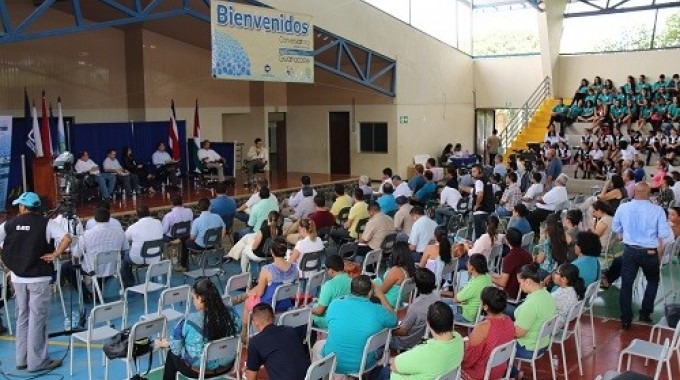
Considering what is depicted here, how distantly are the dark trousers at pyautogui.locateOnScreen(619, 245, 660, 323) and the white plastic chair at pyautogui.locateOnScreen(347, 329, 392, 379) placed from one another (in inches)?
139

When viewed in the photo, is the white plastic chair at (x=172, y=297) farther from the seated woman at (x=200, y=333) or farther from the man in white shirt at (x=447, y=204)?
the man in white shirt at (x=447, y=204)

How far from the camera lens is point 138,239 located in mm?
9188

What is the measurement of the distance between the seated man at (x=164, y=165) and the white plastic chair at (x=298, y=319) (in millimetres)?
12202

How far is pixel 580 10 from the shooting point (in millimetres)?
22328

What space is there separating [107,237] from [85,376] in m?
2.37

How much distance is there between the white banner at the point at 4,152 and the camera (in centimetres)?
1452

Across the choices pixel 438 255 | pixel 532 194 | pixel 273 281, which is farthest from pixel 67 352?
pixel 532 194

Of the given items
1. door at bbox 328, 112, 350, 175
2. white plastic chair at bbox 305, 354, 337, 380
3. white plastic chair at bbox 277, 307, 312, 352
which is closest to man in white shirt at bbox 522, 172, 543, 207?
white plastic chair at bbox 277, 307, 312, 352

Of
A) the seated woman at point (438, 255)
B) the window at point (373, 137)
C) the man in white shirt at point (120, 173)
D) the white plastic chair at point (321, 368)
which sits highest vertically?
the window at point (373, 137)

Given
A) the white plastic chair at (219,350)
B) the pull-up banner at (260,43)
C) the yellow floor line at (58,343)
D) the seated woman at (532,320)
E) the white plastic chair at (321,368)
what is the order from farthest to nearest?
the pull-up banner at (260,43), the yellow floor line at (58,343), the seated woman at (532,320), the white plastic chair at (219,350), the white plastic chair at (321,368)

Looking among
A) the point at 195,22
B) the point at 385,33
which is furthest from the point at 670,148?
the point at 195,22

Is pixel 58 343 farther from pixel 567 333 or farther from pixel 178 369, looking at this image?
pixel 567 333

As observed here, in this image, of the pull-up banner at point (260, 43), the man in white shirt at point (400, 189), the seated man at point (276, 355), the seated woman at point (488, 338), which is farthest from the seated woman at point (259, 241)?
the pull-up banner at point (260, 43)

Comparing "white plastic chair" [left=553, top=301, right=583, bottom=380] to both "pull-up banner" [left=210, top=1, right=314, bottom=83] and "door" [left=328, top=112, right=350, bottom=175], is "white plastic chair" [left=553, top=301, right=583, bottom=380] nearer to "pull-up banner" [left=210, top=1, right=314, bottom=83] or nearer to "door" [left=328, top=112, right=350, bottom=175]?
"pull-up banner" [left=210, top=1, right=314, bottom=83]
